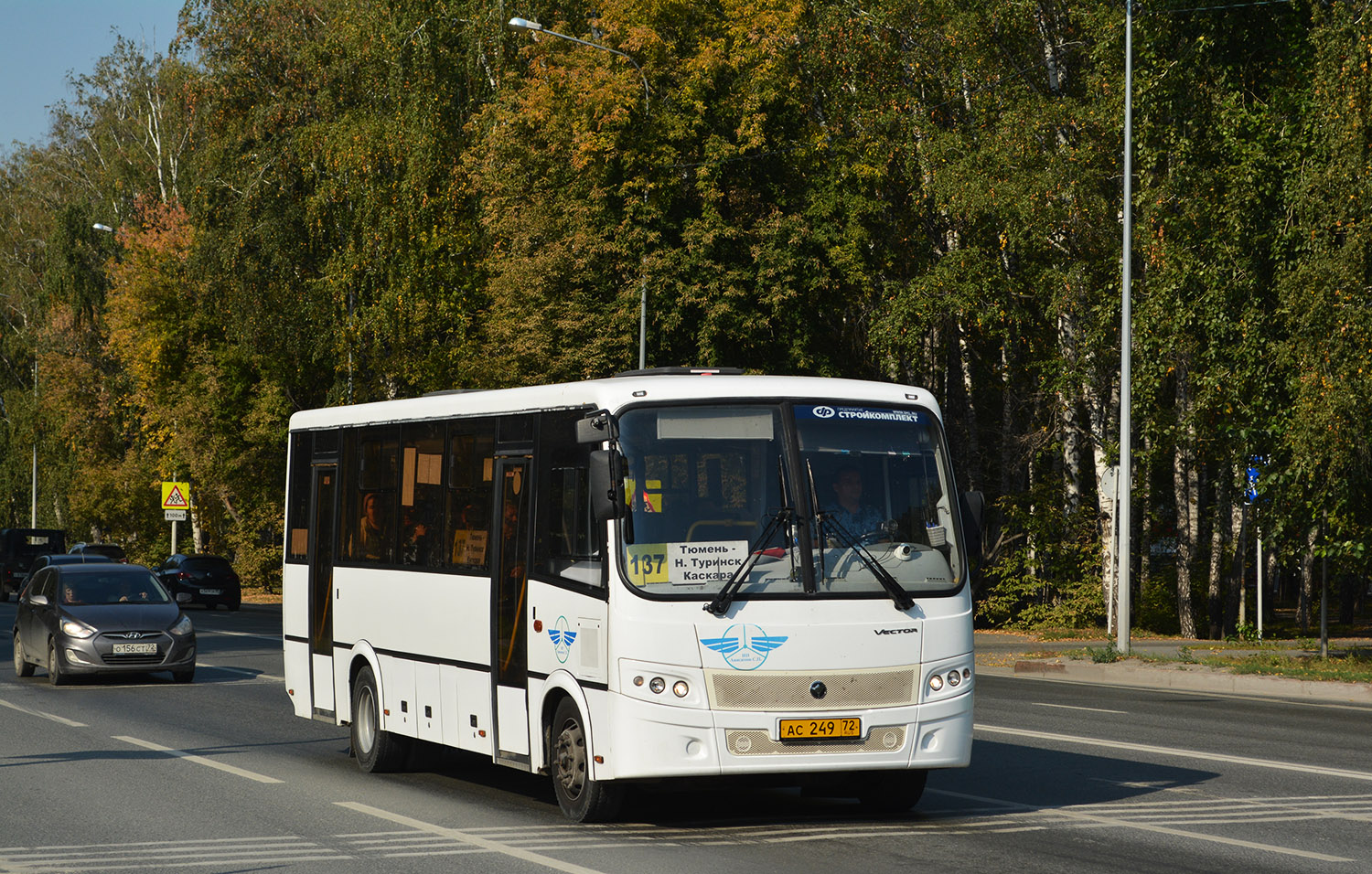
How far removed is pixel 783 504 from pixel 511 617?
2206mm

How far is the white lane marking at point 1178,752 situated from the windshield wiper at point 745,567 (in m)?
5.47

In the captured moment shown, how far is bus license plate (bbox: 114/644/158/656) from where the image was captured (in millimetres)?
21750

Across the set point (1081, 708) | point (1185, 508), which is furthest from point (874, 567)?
point (1185, 508)

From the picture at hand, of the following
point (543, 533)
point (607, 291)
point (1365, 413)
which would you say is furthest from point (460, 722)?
point (607, 291)

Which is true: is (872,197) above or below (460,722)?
above

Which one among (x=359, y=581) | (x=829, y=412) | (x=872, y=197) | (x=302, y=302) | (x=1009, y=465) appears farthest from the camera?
(x=302, y=302)

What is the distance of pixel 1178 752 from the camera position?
1442 cm

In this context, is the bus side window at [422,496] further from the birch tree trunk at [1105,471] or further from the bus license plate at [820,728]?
the birch tree trunk at [1105,471]

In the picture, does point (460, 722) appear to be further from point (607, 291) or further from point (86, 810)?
point (607, 291)

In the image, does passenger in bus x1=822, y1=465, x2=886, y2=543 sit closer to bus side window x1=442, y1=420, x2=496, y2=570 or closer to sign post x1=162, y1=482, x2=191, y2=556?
bus side window x1=442, y1=420, x2=496, y2=570

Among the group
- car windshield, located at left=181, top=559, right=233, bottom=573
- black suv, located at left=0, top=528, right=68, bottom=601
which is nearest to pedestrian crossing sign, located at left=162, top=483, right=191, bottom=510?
car windshield, located at left=181, top=559, right=233, bottom=573

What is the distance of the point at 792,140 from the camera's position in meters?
37.4

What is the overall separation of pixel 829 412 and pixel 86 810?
5.54m

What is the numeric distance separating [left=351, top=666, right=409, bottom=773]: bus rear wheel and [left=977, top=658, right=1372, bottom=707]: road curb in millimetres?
13447
